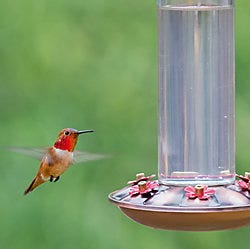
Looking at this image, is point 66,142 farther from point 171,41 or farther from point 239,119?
point 239,119

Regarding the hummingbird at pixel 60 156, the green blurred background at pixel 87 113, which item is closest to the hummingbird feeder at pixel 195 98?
the hummingbird at pixel 60 156

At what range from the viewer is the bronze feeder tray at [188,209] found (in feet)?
Answer: 14.4

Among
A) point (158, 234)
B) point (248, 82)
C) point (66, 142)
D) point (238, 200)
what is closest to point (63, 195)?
point (158, 234)

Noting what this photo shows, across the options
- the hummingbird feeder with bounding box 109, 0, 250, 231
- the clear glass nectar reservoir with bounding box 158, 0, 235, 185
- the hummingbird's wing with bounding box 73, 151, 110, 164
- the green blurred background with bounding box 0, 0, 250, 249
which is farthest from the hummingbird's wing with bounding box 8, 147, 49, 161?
the green blurred background with bounding box 0, 0, 250, 249

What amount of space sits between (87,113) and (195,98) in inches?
125

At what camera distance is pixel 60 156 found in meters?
5.07

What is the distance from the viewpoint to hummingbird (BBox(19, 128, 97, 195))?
16.5 feet

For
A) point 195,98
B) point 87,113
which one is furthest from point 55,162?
point 87,113

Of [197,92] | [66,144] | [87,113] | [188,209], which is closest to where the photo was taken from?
[188,209]

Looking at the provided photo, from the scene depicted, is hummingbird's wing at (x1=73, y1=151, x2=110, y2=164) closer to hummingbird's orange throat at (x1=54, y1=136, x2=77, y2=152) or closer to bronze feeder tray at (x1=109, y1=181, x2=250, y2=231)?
hummingbird's orange throat at (x1=54, y1=136, x2=77, y2=152)

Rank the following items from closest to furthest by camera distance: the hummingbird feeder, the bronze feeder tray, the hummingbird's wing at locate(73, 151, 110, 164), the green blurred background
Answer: the bronze feeder tray < the hummingbird feeder < the hummingbird's wing at locate(73, 151, 110, 164) < the green blurred background

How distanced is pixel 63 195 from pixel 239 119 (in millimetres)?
1028

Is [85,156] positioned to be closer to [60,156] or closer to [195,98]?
[60,156]

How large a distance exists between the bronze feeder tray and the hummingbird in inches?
16.3
